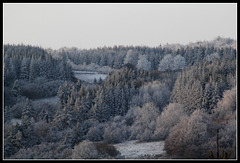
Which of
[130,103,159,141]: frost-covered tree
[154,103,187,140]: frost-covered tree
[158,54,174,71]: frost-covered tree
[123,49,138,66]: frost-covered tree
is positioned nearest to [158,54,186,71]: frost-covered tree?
[158,54,174,71]: frost-covered tree

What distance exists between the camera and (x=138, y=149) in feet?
112

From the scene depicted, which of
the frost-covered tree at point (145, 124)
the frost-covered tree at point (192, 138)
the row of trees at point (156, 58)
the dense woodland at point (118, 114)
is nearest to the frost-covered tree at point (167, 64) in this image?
the row of trees at point (156, 58)

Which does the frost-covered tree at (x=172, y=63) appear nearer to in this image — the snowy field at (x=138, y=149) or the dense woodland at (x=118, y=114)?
Answer: the dense woodland at (x=118, y=114)

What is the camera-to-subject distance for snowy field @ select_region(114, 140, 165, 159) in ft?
102

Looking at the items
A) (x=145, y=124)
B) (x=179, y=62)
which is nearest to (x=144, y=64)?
(x=179, y=62)

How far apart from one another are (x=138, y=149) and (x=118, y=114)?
17.6 m

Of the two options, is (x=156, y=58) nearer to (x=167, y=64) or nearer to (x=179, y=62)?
(x=167, y=64)

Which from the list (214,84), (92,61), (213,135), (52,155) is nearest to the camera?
(52,155)

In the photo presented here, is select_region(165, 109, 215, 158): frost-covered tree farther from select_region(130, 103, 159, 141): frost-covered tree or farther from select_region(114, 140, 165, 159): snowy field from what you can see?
select_region(130, 103, 159, 141): frost-covered tree

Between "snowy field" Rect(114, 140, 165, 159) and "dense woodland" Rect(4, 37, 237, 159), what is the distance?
52.7 inches

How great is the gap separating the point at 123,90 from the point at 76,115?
13.7m

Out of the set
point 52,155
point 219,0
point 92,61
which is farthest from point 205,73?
point 92,61

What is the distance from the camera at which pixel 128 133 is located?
4306 centimetres

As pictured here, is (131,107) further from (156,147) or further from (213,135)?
(213,135)
